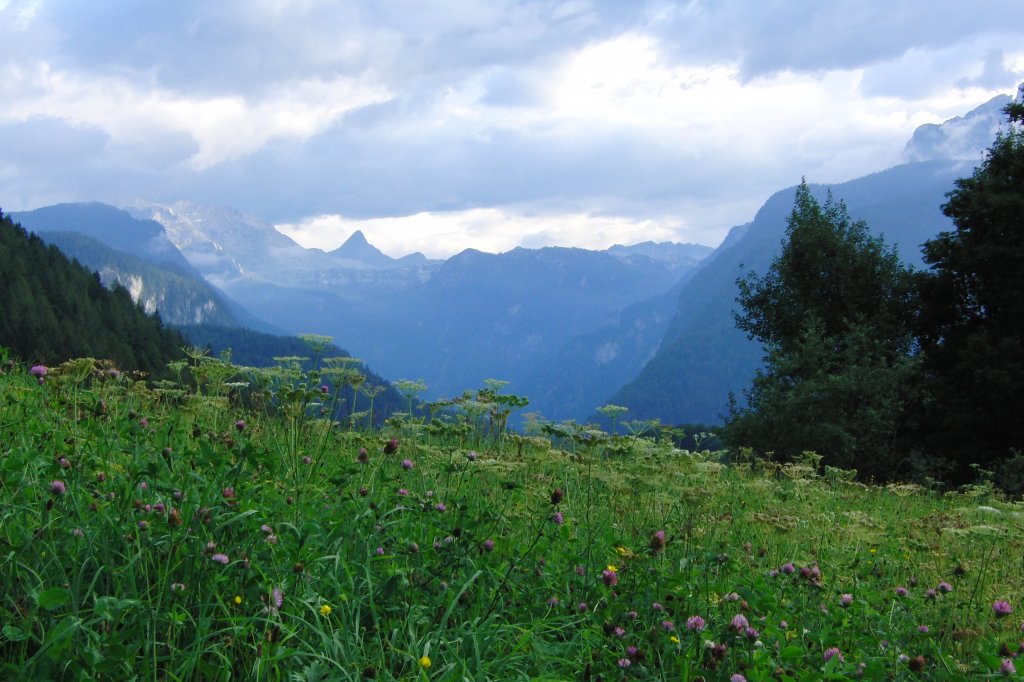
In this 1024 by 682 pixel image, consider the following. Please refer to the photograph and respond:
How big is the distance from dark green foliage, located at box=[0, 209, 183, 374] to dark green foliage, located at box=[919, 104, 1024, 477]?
85974mm

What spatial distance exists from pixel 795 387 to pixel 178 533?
28264mm

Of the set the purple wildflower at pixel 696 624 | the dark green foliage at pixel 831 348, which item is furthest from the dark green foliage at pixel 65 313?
the purple wildflower at pixel 696 624

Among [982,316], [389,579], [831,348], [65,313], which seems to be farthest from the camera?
[65,313]

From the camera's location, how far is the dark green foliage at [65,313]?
95188 mm

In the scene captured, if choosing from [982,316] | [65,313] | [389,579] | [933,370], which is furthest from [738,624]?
[65,313]

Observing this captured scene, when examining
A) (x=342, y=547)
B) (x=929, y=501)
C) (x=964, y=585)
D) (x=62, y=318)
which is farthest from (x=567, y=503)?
(x=62, y=318)

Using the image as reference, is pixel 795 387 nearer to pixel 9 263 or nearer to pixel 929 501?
pixel 929 501

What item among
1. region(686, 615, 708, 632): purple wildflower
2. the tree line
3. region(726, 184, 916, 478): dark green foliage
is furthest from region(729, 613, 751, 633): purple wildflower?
the tree line

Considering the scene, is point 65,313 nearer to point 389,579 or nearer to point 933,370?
point 933,370

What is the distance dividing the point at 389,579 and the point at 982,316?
32432 millimetres

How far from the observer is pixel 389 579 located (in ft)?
12.0

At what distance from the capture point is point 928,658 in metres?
4.32

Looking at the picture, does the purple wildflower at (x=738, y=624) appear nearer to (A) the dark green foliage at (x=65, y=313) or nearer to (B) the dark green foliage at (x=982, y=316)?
(B) the dark green foliage at (x=982, y=316)

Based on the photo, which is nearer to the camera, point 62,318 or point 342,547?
point 342,547
